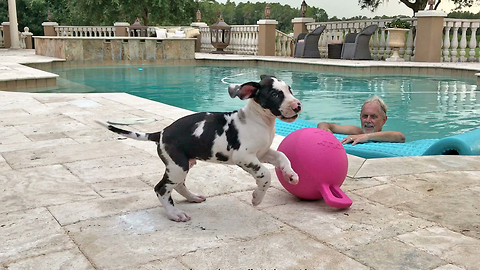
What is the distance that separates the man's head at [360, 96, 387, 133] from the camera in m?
5.61

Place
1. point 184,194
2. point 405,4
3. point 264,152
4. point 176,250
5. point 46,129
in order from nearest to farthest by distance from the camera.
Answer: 1. point 176,250
2. point 264,152
3. point 184,194
4. point 46,129
5. point 405,4

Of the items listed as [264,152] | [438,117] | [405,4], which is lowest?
[438,117]

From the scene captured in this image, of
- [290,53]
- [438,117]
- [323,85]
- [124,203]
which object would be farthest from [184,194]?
[290,53]

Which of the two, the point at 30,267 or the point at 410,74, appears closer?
the point at 30,267

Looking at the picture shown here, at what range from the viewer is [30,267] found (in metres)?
2.25

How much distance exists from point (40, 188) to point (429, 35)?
16.6 m

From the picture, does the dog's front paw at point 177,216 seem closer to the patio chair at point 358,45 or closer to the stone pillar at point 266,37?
the patio chair at point 358,45

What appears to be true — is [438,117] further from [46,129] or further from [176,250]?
[176,250]

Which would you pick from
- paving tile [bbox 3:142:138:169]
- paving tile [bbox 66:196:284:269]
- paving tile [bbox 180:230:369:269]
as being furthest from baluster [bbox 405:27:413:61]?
paving tile [bbox 180:230:369:269]

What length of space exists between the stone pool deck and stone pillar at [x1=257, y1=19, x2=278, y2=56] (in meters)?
18.8

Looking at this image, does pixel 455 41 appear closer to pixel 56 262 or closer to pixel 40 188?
pixel 40 188

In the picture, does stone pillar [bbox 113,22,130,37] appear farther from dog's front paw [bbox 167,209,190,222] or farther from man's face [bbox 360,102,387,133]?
dog's front paw [bbox 167,209,190,222]

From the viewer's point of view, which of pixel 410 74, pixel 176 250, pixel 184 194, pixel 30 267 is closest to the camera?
pixel 30 267

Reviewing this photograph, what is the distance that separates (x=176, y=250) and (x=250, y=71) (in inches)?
569
